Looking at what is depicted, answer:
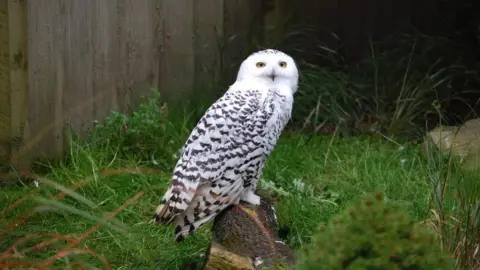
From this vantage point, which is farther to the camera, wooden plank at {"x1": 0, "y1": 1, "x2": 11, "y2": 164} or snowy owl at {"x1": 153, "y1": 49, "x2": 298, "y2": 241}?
wooden plank at {"x1": 0, "y1": 1, "x2": 11, "y2": 164}

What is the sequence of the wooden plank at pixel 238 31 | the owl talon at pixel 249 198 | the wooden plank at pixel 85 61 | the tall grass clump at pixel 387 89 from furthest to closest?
the wooden plank at pixel 238 31 → the tall grass clump at pixel 387 89 → the wooden plank at pixel 85 61 → the owl talon at pixel 249 198

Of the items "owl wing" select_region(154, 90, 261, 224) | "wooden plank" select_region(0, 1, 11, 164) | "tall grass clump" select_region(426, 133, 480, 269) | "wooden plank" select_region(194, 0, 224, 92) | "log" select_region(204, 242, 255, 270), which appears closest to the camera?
"tall grass clump" select_region(426, 133, 480, 269)

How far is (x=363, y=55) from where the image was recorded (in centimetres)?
766

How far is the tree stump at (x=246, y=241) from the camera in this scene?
139 inches

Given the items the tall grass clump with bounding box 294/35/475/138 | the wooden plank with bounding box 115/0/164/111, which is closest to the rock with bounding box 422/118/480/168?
the tall grass clump with bounding box 294/35/475/138

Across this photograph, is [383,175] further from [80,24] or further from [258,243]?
[80,24]

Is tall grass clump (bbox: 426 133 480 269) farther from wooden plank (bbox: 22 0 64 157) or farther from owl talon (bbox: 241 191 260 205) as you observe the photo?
wooden plank (bbox: 22 0 64 157)

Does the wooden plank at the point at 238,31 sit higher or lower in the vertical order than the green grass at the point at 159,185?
higher

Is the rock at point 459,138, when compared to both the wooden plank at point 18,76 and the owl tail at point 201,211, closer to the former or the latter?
the owl tail at point 201,211

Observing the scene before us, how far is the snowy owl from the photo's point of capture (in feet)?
12.8

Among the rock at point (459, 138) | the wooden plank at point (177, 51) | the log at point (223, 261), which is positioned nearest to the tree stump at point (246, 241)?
the log at point (223, 261)

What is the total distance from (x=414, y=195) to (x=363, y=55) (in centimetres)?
303

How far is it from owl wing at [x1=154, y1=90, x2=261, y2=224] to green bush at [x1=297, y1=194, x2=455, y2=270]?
1.44m

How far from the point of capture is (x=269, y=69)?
4199 millimetres
